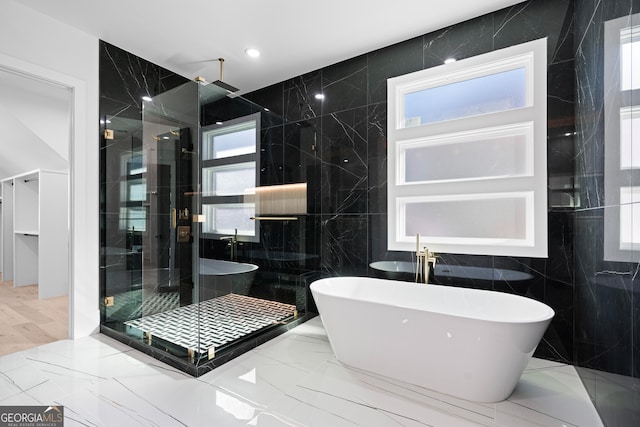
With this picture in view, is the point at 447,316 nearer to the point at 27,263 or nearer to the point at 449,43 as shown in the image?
the point at 449,43

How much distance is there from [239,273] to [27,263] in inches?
163

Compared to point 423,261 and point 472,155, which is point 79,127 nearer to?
point 423,261

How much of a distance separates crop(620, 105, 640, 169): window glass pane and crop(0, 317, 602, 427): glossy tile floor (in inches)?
53.0

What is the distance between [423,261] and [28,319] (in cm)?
406

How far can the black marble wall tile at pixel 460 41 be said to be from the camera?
97.4 inches

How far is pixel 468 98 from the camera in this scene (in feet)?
8.70

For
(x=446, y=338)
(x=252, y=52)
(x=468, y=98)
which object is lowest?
(x=446, y=338)

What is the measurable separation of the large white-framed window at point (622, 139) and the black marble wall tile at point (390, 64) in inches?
56.4

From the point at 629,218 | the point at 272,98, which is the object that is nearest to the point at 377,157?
the point at 272,98

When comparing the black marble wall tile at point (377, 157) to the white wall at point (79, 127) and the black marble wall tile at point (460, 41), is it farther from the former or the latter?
the white wall at point (79, 127)

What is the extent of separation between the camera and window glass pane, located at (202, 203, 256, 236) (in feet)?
7.83

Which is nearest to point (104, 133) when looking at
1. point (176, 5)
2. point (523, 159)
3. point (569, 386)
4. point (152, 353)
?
point (176, 5)

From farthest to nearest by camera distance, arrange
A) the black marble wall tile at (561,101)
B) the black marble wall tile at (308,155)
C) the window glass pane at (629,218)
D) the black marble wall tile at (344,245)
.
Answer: the black marble wall tile at (308,155) < the black marble wall tile at (344,245) < the black marble wall tile at (561,101) < the window glass pane at (629,218)

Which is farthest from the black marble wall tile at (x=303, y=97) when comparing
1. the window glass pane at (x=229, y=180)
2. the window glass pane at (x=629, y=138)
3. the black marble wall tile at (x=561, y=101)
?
the window glass pane at (x=629, y=138)
